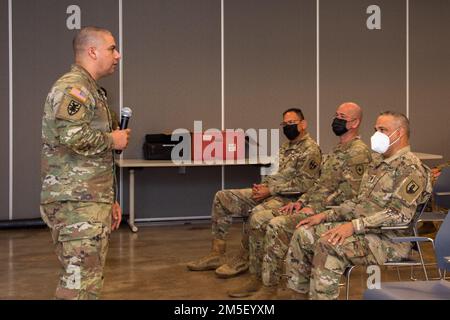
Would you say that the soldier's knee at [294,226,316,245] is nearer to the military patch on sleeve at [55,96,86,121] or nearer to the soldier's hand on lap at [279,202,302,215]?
the soldier's hand on lap at [279,202,302,215]

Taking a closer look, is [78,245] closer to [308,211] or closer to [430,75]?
[308,211]

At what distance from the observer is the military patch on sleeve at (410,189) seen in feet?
12.5

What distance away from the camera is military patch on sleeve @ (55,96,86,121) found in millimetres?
3139

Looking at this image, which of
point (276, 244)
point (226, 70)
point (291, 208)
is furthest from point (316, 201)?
point (226, 70)

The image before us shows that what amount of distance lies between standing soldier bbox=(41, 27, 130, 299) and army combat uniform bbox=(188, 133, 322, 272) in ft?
6.92

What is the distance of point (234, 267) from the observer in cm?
518

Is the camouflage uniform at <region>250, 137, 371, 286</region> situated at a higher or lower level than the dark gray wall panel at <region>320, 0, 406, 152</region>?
lower

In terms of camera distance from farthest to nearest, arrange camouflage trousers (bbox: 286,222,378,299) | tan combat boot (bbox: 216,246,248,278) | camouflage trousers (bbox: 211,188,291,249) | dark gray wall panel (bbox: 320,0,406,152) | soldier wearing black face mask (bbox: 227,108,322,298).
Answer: dark gray wall panel (bbox: 320,0,406,152), camouflage trousers (bbox: 211,188,291,249), soldier wearing black face mask (bbox: 227,108,322,298), tan combat boot (bbox: 216,246,248,278), camouflage trousers (bbox: 286,222,378,299)

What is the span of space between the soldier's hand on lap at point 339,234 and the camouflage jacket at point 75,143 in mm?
1308

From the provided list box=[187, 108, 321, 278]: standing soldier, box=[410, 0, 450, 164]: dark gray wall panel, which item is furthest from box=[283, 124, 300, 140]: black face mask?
box=[410, 0, 450, 164]: dark gray wall panel

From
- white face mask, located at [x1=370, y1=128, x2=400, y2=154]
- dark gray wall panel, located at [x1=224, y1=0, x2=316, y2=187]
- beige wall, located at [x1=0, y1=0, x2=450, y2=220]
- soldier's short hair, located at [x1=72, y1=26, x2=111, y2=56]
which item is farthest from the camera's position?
dark gray wall panel, located at [x1=224, y1=0, x2=316, y2=187]

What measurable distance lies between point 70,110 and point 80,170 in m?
0.30

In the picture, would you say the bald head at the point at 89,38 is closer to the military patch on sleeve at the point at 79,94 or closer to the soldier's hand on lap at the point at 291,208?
the military patch on sleeve at the point at 79,94

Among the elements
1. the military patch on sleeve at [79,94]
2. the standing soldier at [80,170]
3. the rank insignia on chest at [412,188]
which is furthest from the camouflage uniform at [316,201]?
the military patch on sleeve at [79,94]
